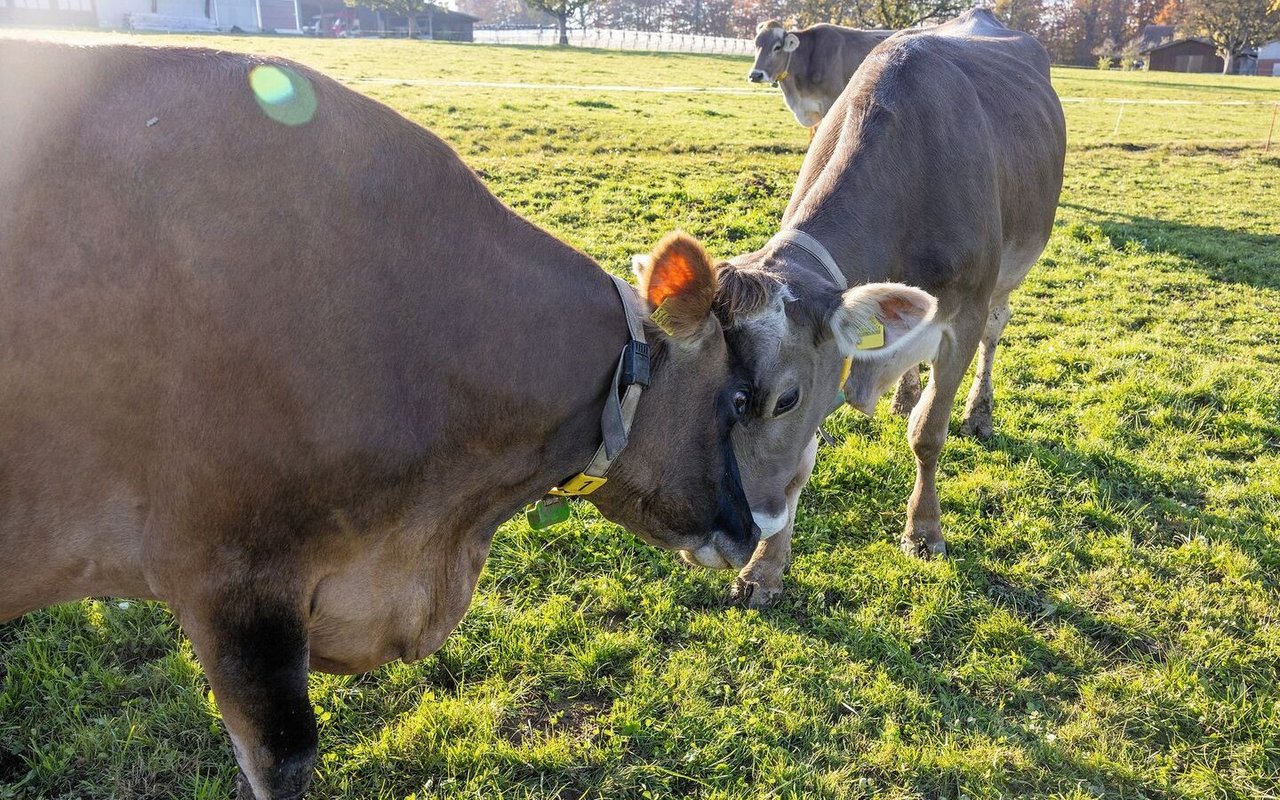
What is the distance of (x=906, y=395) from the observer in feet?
20.6

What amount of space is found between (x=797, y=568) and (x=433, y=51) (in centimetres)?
4303

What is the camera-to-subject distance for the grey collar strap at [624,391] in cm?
262

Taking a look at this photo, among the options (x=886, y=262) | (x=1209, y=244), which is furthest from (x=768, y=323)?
(x=1209, y=244)

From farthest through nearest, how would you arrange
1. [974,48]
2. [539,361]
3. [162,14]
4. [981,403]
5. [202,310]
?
1. [162,14]
2. [974,48]
3. [981,403]
4. [539,361]
5. [202,310]

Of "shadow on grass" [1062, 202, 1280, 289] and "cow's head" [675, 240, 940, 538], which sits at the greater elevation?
"cow's head" [675, 240, 940, 538]

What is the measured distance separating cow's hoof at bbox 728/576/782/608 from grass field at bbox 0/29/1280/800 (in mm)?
87

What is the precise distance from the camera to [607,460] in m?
2.73

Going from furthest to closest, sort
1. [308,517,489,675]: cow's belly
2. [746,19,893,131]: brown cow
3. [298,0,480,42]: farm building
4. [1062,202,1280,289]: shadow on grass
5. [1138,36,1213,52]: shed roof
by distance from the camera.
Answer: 1. [298,0,480,42]: farm building
2. [1138,36,1213,52]: shed roof
3. [746,19,893,131]: brown cow
4. [1062,202,1280,289]: shadow on grass
5. [308,517,489,675]: cow's belly

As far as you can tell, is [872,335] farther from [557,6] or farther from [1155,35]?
[1155,35]

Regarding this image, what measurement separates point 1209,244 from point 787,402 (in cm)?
1048

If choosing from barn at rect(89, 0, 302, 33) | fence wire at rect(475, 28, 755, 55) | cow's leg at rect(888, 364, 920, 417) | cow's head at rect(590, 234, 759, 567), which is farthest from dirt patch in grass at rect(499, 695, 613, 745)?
fence wire at rect(475, 28, 755, 55)

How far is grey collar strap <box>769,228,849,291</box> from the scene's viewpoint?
146 inches

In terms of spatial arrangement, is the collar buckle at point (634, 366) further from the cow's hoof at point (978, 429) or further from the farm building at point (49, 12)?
the farm building at point (49, 12)

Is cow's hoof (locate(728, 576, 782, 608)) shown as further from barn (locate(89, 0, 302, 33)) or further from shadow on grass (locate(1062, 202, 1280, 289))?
barn (locate(89, 0, 302, 33))
